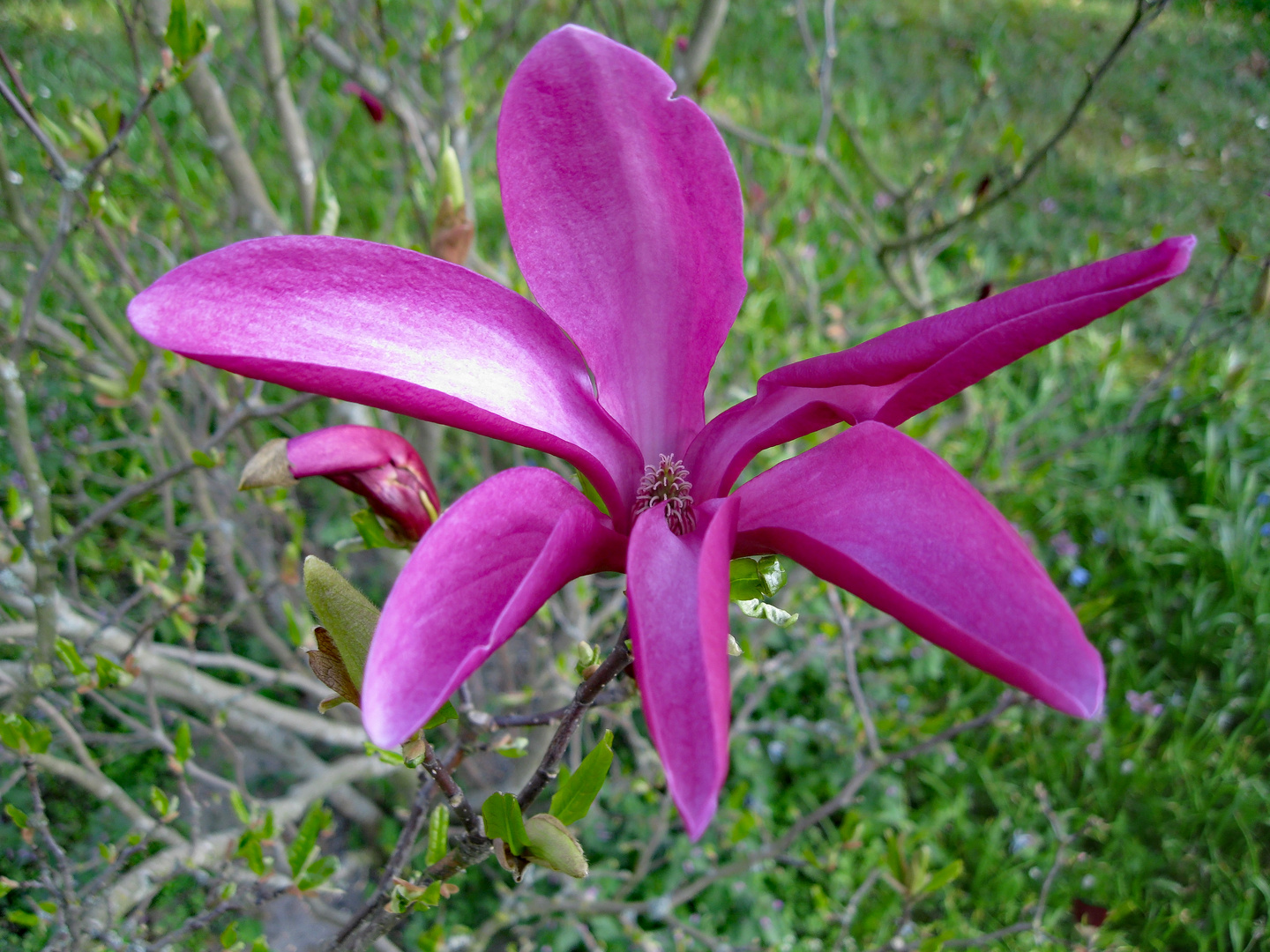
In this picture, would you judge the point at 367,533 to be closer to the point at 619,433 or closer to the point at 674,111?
the point at 619,433

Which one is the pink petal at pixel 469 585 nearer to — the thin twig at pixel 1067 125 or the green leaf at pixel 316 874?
the green leaf at pixel 316 874

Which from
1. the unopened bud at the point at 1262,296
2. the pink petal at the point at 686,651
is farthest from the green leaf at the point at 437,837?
the unopened bud at the point at 1262,296

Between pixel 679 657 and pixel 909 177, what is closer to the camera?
pixel 679 657

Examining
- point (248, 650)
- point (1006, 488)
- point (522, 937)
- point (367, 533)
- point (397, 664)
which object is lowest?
point (522, 937)

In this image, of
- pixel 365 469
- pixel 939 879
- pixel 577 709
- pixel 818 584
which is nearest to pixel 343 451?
pixel 365 469

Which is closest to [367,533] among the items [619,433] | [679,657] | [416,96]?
[619,433]

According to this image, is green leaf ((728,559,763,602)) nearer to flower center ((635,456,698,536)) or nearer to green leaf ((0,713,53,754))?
flower center ((635,456,698,536))
